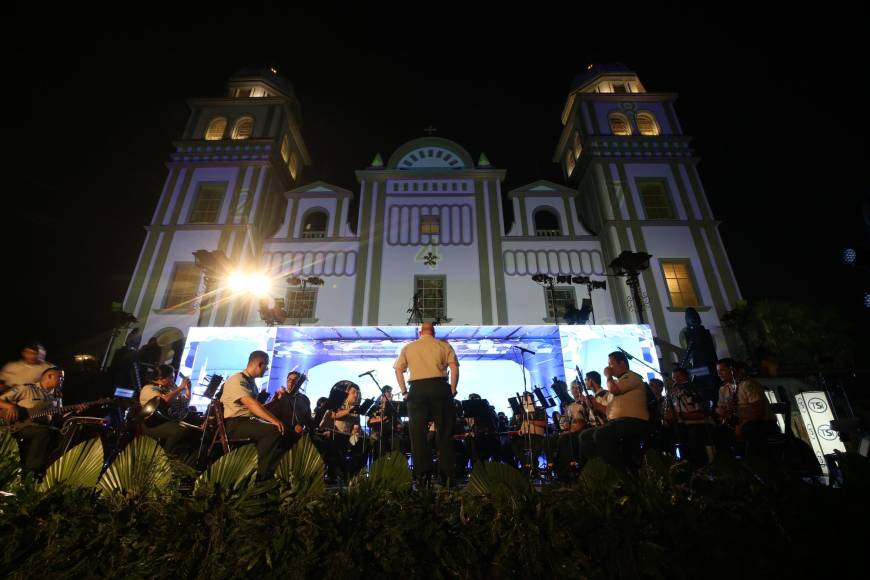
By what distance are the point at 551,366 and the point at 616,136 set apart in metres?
12.1

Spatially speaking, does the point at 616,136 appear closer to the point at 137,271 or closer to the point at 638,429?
the point at 638,429

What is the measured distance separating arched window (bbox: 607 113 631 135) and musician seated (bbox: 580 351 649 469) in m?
17.5

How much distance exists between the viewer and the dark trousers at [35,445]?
4.08 m

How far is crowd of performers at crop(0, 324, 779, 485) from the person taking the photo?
3846 mm

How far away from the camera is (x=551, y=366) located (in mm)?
11516

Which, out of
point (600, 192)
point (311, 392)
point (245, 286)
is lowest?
point (311, 392)

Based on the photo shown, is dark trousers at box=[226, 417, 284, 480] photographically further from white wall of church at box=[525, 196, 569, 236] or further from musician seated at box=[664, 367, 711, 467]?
white wall of church at box=[525, 196, 569, 236]

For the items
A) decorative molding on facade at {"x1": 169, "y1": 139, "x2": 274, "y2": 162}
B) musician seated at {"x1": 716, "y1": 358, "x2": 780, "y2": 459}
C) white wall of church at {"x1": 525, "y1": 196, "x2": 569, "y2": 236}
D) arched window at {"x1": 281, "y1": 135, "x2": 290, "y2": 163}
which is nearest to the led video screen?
musician seated at {"x1": 716, "y1": 358, "x2": 780, "y2": 459}

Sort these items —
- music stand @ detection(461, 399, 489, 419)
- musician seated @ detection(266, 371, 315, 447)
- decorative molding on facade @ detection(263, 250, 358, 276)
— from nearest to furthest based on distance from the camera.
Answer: musician seated @ detection(266, 371, 315, 447), music stand @ detection(461, 399, 489, 419), decorative molding on facade @ detection(263, 250, 358, 276)

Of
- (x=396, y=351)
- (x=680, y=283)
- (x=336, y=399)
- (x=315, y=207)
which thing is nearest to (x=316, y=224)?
(x=315, y=207)

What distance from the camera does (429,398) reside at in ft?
12.7

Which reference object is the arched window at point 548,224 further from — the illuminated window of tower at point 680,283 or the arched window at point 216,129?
the arched window at point 216,129

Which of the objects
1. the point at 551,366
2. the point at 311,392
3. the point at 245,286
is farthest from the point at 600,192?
the point at 245,286

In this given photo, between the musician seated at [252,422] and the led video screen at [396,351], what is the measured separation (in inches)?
205
